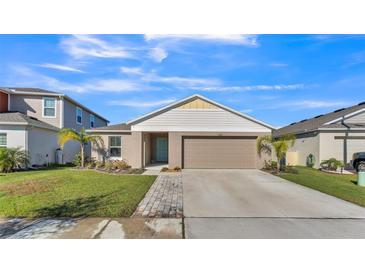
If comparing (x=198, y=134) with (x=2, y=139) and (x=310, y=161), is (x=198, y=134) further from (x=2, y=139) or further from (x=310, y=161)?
(x=2, y=139)

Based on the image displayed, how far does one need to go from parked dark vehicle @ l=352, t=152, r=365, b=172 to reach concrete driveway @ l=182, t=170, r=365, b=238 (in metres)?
8.05

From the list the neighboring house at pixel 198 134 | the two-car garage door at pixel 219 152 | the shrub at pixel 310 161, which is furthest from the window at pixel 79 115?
the shrub at pixel 310 161

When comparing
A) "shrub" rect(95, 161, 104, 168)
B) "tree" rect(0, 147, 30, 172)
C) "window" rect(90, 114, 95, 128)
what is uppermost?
"window" rect(90, 114, 95, 128)

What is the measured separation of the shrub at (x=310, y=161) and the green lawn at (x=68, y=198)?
13060mm

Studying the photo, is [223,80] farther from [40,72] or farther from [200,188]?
[40,72]

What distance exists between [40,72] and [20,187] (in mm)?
6803

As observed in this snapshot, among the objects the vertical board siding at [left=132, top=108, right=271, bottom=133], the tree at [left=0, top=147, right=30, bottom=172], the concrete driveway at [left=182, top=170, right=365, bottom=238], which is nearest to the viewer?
the concrete driveway at [left=182, top=170, right=365, bottom=238]

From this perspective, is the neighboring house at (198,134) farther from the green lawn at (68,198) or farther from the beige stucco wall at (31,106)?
the green lawn at (68,198)

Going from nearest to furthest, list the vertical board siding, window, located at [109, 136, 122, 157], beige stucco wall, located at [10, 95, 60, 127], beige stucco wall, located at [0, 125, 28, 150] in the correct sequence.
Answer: beige stucco wall, located at [0, 125, 28, 150] < the vertical board siding < window, located at [109, 136, 122, 157] < beige stucco wall, located at [10, 95, 60, 127]

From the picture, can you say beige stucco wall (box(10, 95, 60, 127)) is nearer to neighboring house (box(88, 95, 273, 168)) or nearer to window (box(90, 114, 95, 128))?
neighboring house (box(88, 95, 273, 168))

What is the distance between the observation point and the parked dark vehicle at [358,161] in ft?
43.1

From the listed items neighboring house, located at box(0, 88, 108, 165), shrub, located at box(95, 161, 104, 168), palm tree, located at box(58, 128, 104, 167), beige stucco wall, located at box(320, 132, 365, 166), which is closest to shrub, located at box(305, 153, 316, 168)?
beige stucco wall, located at box(320, 132, 365, 166)

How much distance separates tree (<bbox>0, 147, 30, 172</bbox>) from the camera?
11672 mm
